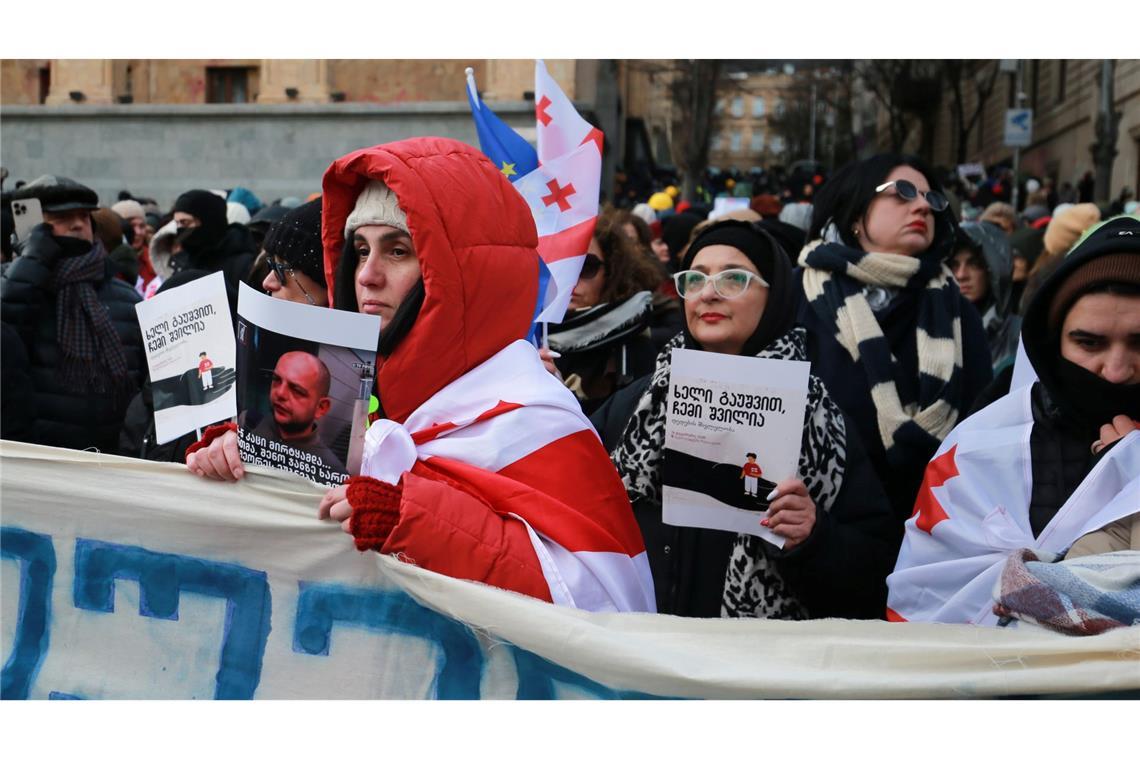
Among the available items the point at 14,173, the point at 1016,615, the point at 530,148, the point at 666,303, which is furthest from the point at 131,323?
the point at 14,173

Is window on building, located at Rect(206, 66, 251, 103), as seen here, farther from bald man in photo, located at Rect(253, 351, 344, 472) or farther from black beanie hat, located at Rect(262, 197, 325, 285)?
bald man in photo, located at Rect(253, 351, 344, 472)

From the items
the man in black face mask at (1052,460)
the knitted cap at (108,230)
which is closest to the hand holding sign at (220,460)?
the man in black face mask at (1052,460)

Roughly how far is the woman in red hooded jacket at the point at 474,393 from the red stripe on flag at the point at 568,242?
5.65ft

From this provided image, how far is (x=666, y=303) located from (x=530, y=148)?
1119mm

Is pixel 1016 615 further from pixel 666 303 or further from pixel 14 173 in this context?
pixel 14 173

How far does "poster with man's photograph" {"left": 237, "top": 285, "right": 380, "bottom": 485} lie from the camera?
228cm

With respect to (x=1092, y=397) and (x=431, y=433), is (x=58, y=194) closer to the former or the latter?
(x=431, y=433)

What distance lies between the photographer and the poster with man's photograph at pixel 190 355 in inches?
124

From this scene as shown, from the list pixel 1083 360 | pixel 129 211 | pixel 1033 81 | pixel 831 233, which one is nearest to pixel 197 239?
pixel 831 233

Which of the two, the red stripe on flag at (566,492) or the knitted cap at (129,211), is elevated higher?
the knitted cap at (129,211)

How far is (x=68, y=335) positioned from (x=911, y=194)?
341 centimetres

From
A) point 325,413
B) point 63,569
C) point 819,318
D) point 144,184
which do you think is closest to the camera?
point 325,413

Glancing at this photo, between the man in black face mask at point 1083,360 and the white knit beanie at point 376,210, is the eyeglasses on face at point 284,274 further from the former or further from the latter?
the man in black face mask at point 1083,360

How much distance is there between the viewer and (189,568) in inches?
104
